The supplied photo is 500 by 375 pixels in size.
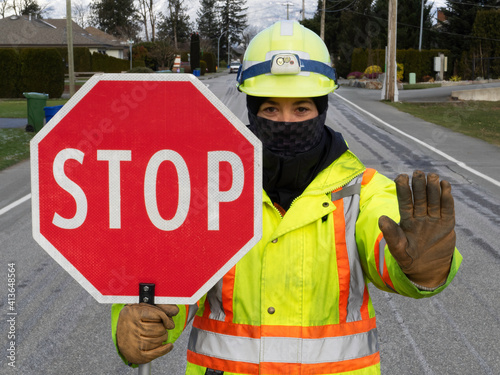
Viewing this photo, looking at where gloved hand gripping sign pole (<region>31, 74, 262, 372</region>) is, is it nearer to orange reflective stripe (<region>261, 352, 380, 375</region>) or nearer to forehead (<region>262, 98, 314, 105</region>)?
orange reflective stripe (<region>261, 352, 380, 375</region>)

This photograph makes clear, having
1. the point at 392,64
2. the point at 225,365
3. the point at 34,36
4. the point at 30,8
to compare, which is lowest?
the point at 225,365

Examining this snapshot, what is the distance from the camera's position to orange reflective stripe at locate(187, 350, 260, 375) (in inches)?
88.0

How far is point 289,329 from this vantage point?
2227 millimetres

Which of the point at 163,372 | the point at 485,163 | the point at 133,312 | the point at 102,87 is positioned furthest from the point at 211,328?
the point at 485,163

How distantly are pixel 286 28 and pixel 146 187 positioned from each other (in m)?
1.26

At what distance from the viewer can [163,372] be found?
4.62 m

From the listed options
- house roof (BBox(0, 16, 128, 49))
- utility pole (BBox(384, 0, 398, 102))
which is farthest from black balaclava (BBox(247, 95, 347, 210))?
house roof (BBox(0, 16, 128, 49))

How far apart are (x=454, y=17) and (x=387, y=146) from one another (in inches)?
1715

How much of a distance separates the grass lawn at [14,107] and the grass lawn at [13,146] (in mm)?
5834

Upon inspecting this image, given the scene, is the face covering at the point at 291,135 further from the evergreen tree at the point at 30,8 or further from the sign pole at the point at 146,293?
the evergreen tree at the point at 30,8

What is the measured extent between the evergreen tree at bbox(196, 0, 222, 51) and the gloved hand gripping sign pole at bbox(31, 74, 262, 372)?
129291 millimetres

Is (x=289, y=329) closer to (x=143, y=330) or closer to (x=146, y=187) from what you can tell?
(x=143, y=330)

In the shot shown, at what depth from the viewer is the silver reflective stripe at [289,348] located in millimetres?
2207

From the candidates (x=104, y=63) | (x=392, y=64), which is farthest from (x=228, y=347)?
(x=104, y=63)
